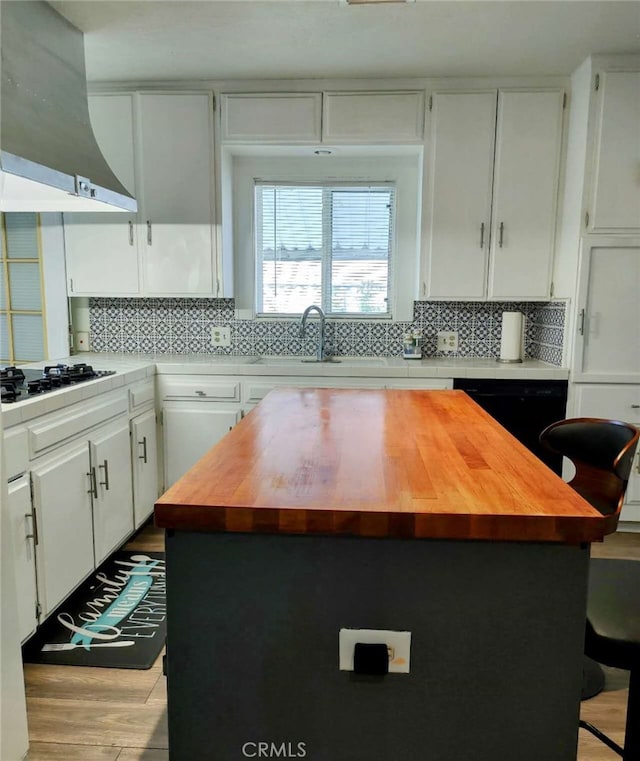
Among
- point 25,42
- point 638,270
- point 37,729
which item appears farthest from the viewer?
point 638,270

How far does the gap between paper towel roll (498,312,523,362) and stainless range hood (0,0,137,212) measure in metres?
2.20

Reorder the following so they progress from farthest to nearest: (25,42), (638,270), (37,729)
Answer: (638,270), (25,42), (37,729)

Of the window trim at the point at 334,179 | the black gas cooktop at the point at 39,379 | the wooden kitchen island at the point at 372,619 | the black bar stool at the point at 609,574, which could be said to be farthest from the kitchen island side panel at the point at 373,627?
the window trim at the point at 334,179

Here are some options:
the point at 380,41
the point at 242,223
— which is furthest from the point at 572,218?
the point at 242,223

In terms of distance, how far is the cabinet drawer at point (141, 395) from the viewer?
2.98 meters

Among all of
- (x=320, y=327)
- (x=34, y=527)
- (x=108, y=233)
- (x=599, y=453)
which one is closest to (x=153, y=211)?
(x=108, y=233)

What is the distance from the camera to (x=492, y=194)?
3293mm

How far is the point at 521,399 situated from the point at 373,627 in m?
2.37

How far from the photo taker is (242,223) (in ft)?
12.3

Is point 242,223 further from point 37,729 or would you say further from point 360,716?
point 360,716

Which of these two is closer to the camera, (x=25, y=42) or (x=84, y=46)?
(x=25, y=42)

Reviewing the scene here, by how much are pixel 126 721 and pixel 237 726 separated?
93 cm

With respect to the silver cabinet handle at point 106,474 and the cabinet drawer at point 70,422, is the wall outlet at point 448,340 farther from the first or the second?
the silver cabinet handle at point 106,474

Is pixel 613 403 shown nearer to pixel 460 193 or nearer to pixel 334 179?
pixel 460 193
